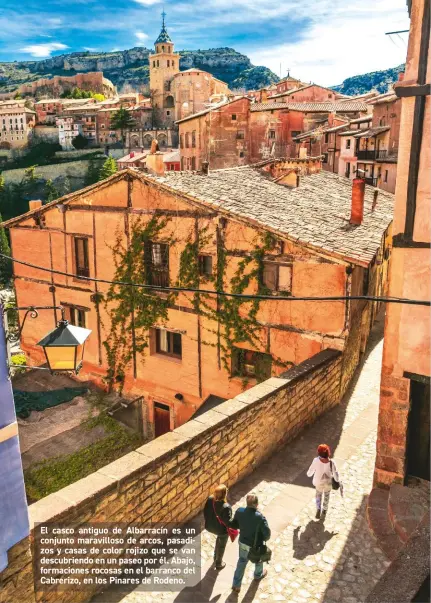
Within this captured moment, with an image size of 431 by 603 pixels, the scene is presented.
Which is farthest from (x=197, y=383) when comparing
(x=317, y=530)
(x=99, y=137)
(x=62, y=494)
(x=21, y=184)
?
(x=99, y=137)

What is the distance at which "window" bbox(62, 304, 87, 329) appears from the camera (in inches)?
706

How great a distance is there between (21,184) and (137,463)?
294ft

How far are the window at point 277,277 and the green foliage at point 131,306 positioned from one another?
3.29 m

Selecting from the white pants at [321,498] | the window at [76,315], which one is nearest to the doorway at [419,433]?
the white pants at [321,498]

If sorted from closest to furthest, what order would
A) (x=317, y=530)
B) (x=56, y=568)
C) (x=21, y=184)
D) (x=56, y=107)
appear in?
1. (x=56, y=568)
2. (x=317, y=530)
3. (x=21, y=184)
4. (x=56, y=107)

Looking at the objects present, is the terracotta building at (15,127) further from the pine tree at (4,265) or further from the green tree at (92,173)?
the pine tree at (4,265)

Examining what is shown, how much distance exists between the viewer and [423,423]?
303 inches

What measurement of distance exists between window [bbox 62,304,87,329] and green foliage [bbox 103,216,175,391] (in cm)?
132

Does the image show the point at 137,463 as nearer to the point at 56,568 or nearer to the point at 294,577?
the point at 56,568

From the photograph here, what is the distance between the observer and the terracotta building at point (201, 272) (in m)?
13.0

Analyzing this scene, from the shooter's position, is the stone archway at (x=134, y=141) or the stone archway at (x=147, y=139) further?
the stone archway at (x=134, y=141)

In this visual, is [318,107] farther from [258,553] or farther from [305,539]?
[258,553]

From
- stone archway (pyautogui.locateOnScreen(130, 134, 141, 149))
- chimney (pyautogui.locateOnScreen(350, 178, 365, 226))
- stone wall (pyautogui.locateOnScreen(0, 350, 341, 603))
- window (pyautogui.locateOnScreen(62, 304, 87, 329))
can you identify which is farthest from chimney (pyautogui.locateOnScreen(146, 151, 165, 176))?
stone archway (pyautogui.locateOnScreen(130, 134, 141, 149))

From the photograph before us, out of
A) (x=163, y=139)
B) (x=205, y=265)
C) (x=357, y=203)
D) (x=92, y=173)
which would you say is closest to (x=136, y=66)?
(x=163, y=139)
